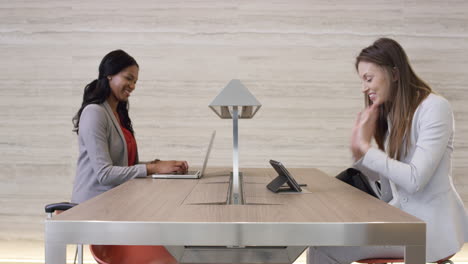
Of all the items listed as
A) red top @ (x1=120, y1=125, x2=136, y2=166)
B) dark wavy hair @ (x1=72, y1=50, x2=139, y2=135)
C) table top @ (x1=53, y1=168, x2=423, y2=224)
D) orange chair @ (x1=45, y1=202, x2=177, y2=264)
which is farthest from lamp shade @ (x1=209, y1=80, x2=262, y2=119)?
red top @ (x1=120, y1=125, x2=136, y2=166)

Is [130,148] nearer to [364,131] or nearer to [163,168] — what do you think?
[163,168]

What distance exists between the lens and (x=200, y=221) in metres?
1.31

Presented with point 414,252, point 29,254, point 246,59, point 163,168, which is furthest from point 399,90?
point 29,254

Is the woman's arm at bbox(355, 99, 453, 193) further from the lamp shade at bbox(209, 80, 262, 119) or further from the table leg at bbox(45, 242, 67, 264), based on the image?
the table leg at bbox(45, 242, 67, 264)

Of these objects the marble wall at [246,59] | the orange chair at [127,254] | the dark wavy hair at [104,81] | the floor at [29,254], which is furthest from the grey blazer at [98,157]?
the marble wall at [246,59]

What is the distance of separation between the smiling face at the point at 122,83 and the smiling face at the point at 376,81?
136 cm

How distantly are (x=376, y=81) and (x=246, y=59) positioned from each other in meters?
2.32

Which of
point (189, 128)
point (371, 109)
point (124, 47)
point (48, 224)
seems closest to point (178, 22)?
point (124, 47)

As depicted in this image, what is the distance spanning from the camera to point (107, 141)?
8.61ft

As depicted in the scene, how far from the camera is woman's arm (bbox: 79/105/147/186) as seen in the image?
2.46 meters

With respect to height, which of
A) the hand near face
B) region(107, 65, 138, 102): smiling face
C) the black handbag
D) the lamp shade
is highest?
region(107, 65, 138, 102): smiling face

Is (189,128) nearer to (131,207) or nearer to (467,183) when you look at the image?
(467,183)

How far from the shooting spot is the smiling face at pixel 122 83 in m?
2.86

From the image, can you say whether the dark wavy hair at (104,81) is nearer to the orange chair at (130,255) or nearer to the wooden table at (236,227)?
the orange chair at (130,255)
